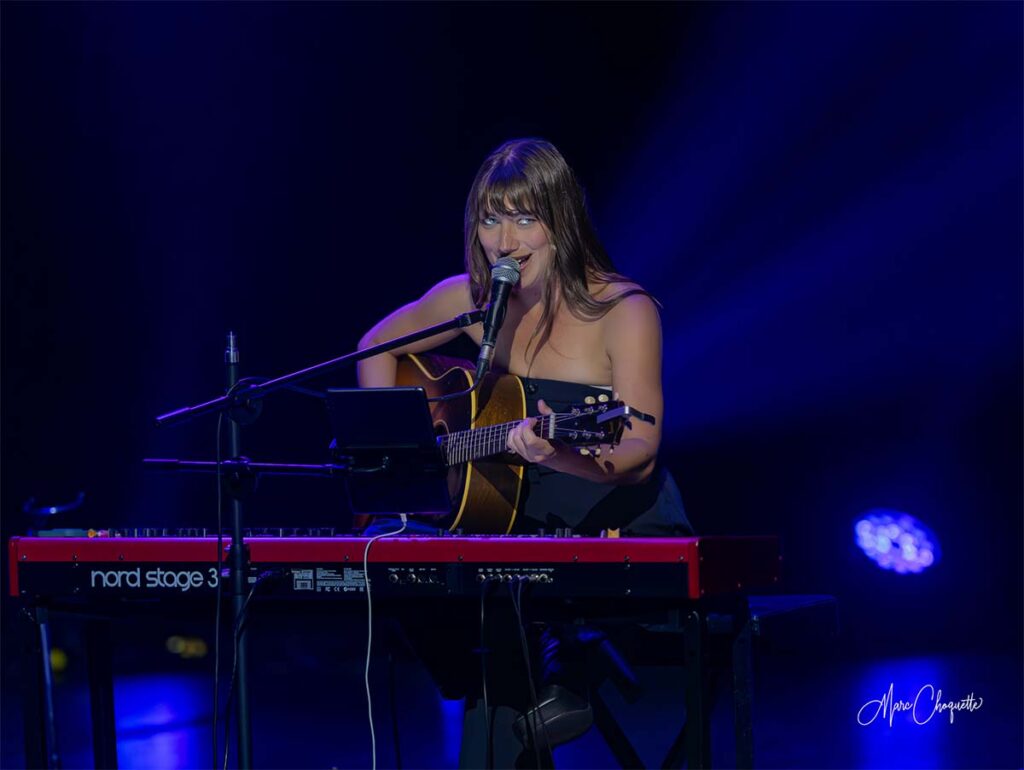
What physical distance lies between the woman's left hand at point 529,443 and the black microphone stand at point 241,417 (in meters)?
0.27

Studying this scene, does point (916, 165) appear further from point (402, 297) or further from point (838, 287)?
point (402, 297)

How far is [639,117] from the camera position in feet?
20.1

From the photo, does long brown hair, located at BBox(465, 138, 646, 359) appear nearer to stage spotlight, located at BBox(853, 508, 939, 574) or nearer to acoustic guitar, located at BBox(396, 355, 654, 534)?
acoustic guitar, located at BBox(396, 355, 654, 534)

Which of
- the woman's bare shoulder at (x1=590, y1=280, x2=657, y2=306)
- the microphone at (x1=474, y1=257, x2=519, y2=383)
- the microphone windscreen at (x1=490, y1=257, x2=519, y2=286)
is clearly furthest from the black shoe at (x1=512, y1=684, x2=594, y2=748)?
the woman's bare shoulder at (x1=590, y1=280, x2=657, y2=306)

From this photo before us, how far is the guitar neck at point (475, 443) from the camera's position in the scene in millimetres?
2988

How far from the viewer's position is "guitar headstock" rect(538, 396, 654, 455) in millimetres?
2625

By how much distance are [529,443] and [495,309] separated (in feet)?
1.07

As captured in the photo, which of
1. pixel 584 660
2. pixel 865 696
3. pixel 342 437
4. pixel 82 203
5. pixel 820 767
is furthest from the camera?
pixel 82 203

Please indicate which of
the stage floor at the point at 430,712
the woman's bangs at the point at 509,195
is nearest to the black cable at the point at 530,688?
the stage floor at the point at 430,712

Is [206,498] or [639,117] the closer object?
[639,117]

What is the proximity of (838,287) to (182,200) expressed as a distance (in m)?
3.35

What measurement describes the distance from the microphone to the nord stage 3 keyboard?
39 cm

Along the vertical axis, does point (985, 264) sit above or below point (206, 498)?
above

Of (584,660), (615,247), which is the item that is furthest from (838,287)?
(584,660)
